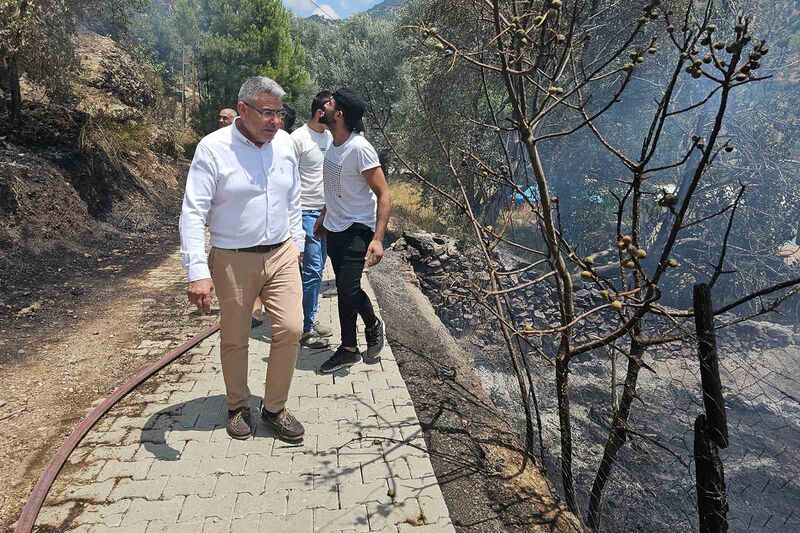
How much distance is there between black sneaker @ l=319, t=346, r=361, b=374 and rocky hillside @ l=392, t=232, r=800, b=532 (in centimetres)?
247

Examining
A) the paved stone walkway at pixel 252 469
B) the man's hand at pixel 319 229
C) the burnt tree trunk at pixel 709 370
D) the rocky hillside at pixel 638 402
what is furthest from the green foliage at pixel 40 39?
the burnt tree trunk at pixel 709 370

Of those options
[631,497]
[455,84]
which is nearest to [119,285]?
[631,497]

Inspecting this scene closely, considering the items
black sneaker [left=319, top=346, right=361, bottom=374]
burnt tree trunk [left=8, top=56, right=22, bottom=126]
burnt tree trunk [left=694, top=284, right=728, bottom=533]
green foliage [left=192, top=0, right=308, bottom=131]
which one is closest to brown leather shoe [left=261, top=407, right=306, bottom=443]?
black sneaker [left=319, top=346, right=361, bottom=374]

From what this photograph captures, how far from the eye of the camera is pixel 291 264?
10.4ft

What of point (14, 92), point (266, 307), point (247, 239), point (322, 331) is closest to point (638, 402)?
point (322, 331)

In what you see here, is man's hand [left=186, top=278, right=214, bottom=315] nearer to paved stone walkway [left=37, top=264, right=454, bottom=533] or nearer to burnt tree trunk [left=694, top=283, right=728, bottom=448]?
paved stone walkway [left=37, top=264, right=454, bottom=533]

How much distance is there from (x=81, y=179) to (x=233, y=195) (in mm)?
8169

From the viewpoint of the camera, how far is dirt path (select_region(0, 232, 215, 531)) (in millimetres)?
3279

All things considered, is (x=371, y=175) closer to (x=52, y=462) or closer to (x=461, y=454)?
(x=461, y=454)

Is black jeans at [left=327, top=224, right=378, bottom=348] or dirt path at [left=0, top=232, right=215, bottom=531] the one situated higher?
black jeans at [left=327, top=224, right=378, bottom=348]

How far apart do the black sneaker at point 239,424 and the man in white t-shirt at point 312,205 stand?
130 centimetres

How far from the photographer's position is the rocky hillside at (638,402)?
21.3 ft

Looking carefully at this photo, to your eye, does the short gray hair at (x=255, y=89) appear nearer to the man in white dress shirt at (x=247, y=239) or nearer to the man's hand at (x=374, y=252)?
the man in white dress shirt at (x=247, y=239)

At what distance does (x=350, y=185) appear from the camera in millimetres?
3854
